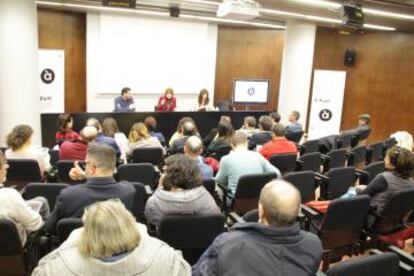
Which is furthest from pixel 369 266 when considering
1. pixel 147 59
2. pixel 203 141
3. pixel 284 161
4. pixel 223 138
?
pixel 147 59

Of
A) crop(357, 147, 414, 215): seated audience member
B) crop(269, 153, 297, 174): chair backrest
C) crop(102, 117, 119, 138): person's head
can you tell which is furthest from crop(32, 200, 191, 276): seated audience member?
crop(102, 117, 119, 138): person's head

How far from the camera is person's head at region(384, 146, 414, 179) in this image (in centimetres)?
364

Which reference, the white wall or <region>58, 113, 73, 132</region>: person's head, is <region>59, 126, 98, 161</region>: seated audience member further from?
the white wall

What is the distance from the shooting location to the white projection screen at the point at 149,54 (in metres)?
9.55

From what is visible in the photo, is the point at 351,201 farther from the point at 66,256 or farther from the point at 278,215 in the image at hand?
the point at 66,256

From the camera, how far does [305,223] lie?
3.66m

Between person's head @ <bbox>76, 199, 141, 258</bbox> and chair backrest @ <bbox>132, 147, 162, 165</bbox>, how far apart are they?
345 centimetres

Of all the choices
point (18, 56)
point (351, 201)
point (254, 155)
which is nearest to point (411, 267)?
point (351, 201)

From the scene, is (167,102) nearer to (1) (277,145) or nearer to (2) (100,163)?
(1) (277,145)

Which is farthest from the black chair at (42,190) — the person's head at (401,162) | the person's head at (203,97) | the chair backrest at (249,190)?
the person's head at (203,97)

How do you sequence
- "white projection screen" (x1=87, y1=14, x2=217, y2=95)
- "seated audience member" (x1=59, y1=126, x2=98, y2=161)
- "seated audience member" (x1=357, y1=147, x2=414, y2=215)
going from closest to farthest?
"seated audience member" (x1=357, y1=147, x2=414, y2=215)
"seated audience member" (x1=59, y1=126, x2=98, y2=161)
"white projection screen" (x1=87, y1=14, x2=217, y2=95)

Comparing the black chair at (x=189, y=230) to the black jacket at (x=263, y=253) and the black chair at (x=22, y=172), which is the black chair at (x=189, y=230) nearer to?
the black jacket at (x=263, y=253)

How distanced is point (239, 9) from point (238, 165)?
3186mm

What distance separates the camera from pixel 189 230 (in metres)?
2.65
